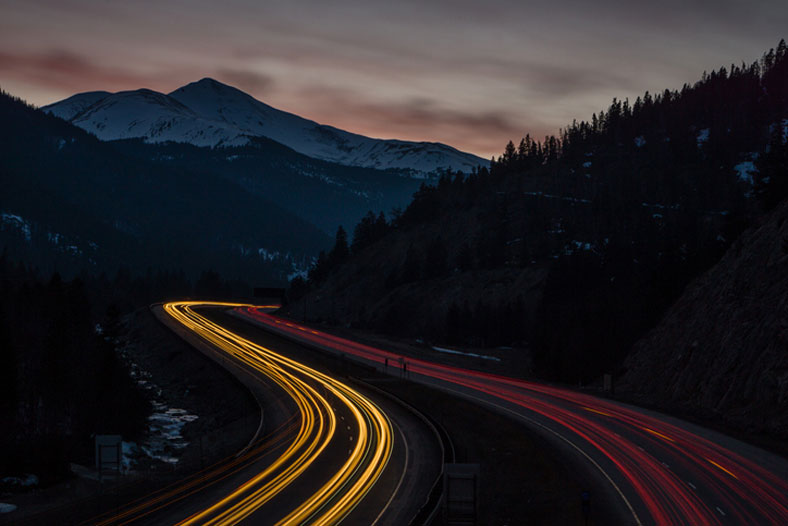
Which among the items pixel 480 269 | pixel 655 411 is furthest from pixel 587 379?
pixel 480 269

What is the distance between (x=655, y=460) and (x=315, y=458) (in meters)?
19.1

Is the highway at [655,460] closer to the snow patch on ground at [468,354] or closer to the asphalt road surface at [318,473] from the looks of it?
the asphalt road surface at [318,473]

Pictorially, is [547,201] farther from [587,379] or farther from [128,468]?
[128,468]

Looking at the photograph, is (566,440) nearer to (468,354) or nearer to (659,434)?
(659,434)

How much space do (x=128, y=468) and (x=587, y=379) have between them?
1839 inches

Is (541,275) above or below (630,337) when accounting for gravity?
above

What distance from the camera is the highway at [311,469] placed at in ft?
104

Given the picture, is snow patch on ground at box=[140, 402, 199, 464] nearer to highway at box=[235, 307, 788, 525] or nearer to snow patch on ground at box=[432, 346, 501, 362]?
highway at box=[235, 307, 788, 525]

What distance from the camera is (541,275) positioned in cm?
14050

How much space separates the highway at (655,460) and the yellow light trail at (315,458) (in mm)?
Result: 10964

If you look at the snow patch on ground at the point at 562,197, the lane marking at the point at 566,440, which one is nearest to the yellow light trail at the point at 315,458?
the lane marking at the point at 566,440

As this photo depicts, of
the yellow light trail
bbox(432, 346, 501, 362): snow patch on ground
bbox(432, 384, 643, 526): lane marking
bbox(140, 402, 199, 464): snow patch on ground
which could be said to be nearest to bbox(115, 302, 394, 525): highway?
the yellow light trail

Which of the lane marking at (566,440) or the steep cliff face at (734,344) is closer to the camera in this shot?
the lane marking at (566,440)

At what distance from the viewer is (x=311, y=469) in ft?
130
